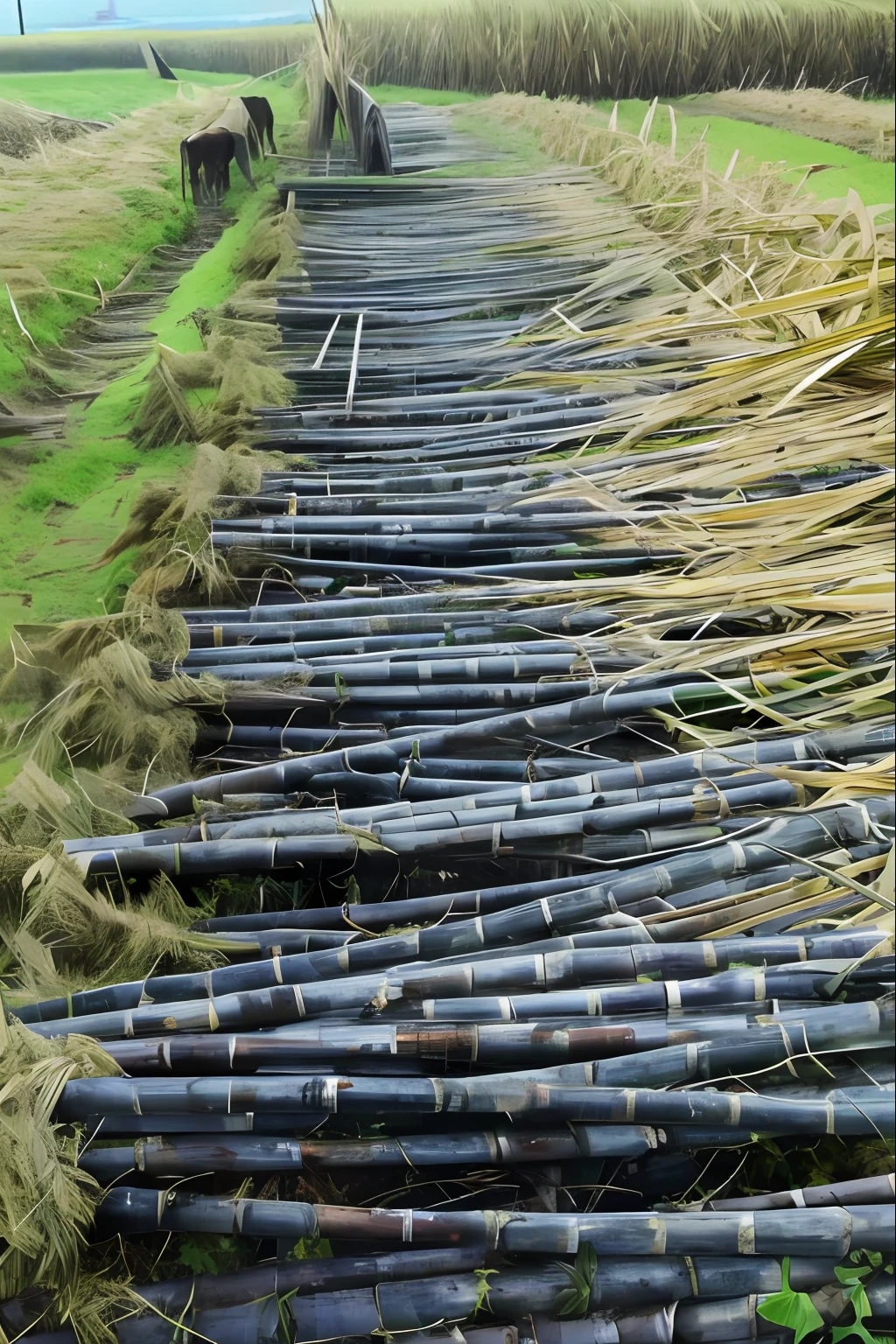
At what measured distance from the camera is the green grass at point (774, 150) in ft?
4.01

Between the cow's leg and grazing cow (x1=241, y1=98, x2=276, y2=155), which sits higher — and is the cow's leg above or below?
below

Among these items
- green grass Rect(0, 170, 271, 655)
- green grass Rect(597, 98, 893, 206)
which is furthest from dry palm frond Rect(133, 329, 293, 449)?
green grass Rect(597, 98, 893, 206)

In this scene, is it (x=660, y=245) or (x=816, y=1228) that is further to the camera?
(x=660, y=245)

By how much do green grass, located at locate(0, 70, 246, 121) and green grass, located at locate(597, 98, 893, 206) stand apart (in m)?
0.80

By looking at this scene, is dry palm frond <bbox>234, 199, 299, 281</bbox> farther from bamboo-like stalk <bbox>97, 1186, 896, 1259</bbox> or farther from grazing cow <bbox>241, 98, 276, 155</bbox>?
bamboo-like stalk <bbox>97, 1186, 896, 1259</bbox>

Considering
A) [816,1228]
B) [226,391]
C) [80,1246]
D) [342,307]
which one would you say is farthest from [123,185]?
[816,1228]

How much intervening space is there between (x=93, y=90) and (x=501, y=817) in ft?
4.72

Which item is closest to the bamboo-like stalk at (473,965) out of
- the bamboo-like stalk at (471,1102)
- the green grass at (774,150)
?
the bamboo-like stalk at (471,1102)

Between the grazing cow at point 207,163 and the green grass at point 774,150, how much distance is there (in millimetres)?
743

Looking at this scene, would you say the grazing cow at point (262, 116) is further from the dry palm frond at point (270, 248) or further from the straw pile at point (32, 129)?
the straw pile at point (32, 129)

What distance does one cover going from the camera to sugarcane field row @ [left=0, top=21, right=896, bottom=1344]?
983 mm

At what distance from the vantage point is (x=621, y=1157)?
1.01m

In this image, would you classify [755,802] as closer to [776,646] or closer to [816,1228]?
[776,646]

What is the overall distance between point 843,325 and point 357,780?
3.25ft
